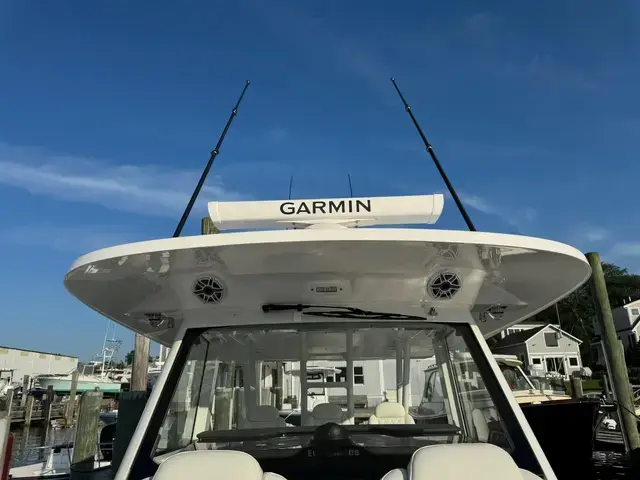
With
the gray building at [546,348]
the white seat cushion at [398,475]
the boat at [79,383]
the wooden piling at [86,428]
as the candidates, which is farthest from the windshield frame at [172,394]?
the boat at [79,383]

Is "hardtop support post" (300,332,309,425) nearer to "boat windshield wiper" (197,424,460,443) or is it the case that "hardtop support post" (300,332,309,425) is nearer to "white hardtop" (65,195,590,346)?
"boat windshield wiper" (197,424,460,443)

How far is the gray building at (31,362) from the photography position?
54031 mm

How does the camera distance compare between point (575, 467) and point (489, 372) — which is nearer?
point (489, 372)

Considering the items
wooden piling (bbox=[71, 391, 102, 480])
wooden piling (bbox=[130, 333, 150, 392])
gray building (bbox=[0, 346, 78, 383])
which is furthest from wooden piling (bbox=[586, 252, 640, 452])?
gray building (bbox=[0, 346, 78, 383])

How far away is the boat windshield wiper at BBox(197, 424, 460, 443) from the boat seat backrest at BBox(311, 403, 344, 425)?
139 millimetres

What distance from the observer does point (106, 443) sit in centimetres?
788

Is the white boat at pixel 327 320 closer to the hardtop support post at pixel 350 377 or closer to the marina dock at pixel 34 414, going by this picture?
the hardtop support post at pixel 350 377

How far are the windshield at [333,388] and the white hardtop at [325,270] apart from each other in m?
0.16

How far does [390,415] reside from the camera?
3129 millimetres

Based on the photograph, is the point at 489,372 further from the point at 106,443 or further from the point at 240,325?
the point at 106,443

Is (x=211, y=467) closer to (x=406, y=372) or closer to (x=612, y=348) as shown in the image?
(x=406, y=372)

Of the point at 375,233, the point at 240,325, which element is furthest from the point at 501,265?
the point at 240,325

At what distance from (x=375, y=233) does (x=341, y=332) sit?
0.88m

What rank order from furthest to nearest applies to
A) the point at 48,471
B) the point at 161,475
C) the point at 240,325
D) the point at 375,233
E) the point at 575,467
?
the point at 48,471 → the point at 575,467 → the point at 240,325 → the point at 375,233 → the point at 161,475
